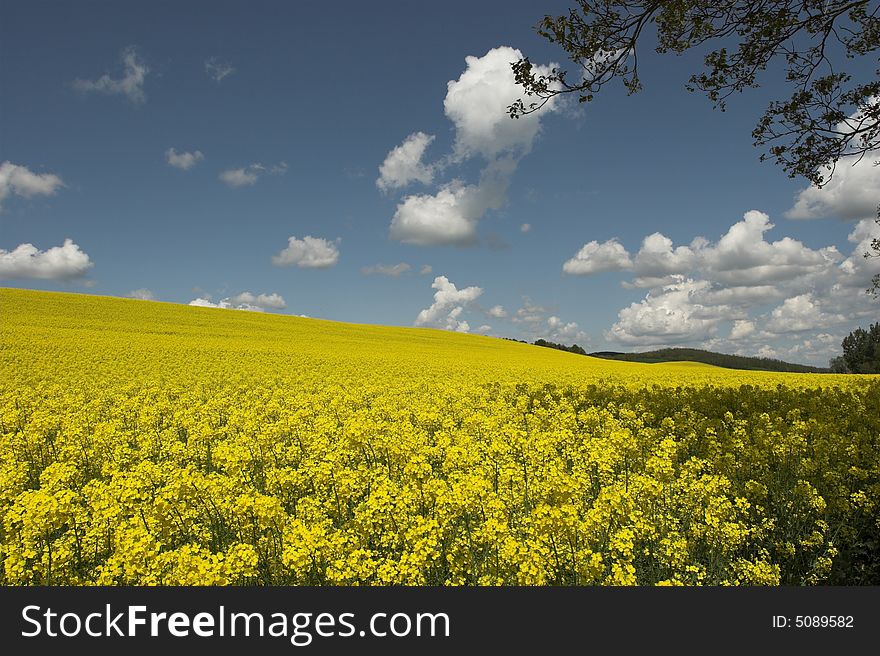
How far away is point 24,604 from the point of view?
14.9 feet

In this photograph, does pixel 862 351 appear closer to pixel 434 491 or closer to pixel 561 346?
pixel 561 346

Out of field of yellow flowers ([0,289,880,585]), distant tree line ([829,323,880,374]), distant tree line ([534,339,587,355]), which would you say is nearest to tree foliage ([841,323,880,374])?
distant tree line ([829,323,880,374])

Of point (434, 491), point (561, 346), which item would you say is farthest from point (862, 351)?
point (434, 491)

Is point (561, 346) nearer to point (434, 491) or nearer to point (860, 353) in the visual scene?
point (860, 353)

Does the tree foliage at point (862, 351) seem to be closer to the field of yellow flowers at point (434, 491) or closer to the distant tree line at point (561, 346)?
the distant tree line at point (561, 346)

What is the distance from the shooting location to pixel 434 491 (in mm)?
6176

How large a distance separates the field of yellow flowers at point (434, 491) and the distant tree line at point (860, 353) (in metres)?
88.2

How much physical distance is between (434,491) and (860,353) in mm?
111959

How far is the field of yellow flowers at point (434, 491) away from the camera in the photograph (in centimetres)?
517

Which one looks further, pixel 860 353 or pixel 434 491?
pixel 860 353

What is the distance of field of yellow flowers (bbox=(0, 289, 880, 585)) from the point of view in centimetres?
517

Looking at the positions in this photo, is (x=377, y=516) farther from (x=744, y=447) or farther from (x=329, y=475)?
(x=744, y=447)

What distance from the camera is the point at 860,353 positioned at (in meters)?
88.5

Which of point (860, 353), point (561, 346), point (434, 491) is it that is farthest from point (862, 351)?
point (434, 491)
